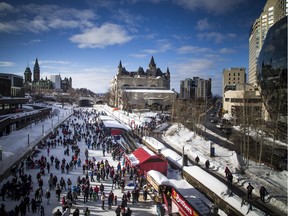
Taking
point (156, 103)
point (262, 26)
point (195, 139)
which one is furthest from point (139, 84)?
point (195, 139)

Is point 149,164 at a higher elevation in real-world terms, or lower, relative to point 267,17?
lower

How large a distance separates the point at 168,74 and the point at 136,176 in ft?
455

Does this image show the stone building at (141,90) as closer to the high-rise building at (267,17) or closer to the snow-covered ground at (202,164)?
the high-rise building at (267,17)

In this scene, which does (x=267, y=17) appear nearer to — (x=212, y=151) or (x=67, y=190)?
(x=212, y=151)

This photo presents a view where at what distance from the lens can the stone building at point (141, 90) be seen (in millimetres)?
91125

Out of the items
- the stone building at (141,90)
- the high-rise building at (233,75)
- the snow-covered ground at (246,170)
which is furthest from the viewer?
the high-rise building at (233,75)

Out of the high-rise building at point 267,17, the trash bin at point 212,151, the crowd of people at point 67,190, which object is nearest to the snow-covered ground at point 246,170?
the trash bin at point 212,151

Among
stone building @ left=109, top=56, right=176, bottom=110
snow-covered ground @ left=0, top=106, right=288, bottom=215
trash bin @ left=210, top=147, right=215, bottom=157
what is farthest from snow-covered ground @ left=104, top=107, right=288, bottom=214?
stone building @ left=109, top=56, right=176, bottom=110

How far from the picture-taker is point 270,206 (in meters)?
13.8

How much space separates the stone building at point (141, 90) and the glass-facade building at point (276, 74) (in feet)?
174

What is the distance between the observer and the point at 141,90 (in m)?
99.1

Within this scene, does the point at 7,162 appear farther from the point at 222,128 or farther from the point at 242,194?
the point at 222,128

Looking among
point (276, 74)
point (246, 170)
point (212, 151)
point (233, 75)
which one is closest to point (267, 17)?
point (233, 75)

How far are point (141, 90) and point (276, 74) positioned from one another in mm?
76111
